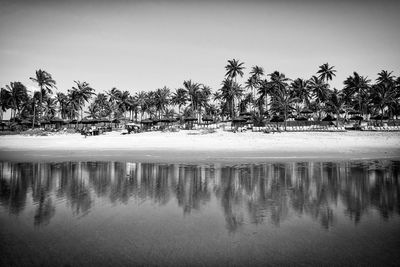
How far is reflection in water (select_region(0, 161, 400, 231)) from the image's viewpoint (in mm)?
6891

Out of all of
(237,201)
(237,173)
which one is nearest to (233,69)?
(237,173)

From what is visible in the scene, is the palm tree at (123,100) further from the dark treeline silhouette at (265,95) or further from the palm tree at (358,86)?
the palm tree at (358,86)

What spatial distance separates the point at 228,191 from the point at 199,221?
3.19 m

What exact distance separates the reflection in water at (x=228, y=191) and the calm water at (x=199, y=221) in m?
0.03

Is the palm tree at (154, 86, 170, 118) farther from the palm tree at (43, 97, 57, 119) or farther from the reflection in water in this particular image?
the reflection in water

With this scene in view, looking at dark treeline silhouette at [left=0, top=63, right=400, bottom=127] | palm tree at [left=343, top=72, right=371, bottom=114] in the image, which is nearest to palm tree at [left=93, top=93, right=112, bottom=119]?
dark treeline silhouette at [left=0, top=63, right=400, bottom=127]

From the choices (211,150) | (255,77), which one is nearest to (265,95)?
(255,77)

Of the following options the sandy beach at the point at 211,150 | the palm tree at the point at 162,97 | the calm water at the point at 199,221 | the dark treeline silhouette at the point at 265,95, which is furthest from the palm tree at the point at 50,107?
the calm water at the point at 199,221

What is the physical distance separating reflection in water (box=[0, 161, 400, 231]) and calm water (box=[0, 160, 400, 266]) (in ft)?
0.11

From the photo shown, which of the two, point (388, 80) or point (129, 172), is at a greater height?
point (388, 80)

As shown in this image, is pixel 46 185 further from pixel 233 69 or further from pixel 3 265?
pixel 233 69

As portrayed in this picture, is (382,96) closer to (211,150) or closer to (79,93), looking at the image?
(211,150)

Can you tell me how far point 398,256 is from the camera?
4.32 metres

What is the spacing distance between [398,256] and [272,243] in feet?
6.64
